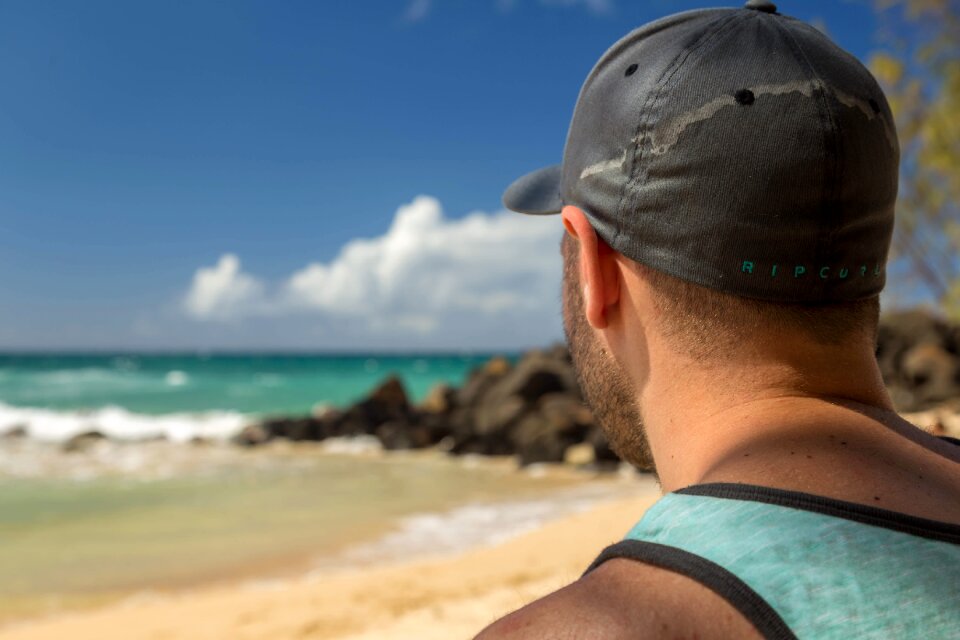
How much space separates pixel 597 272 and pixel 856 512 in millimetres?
597

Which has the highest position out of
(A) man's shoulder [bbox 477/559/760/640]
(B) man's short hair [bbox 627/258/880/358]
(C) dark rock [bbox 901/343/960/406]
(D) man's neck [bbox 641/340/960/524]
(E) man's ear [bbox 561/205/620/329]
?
(E) man's ear [bbox 561/205/620/329]

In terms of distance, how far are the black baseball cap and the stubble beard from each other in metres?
0.18

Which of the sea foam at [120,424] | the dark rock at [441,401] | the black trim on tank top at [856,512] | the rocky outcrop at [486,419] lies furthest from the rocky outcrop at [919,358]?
the sea foam at [120,424]

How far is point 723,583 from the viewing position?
1.01m

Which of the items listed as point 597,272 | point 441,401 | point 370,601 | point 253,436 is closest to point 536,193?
point 597,272

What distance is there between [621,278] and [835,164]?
38cm

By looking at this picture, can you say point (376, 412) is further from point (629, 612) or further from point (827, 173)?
point (629, 612)

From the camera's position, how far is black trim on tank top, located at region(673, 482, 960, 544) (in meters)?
1.08

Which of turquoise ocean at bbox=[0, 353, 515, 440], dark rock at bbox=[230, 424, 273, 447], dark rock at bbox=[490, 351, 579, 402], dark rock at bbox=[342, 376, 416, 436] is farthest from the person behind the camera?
turquoise ocean at bbox=[0, 353, 515, 440]

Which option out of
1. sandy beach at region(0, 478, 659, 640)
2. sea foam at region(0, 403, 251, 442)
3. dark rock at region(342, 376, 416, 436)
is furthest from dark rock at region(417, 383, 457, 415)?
sandy beach at region(0, 478, 659, 640)

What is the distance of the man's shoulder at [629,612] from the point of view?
0.99m

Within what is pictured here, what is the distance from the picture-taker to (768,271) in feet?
4.51

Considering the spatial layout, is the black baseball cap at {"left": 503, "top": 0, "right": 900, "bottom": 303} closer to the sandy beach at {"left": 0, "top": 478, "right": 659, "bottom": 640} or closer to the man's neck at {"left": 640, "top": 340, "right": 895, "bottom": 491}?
the man's neck at {"left": 640, "top": 340, "right": 895, "bottom": 491}

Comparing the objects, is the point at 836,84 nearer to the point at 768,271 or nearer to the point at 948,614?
the point at 768,271
